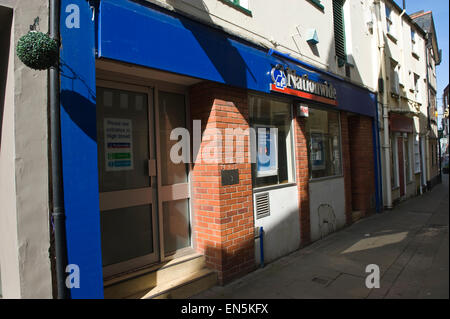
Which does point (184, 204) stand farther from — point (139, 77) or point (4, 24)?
point (4, 24)

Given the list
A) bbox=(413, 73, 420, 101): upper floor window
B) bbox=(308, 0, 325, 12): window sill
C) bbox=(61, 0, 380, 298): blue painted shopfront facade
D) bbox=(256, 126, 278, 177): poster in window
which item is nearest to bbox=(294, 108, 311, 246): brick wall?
bbox=(256, 126, 278, 177): poster in window

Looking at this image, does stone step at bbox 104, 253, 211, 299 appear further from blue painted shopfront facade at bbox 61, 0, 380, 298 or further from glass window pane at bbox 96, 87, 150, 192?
glass window pane at bbox 96, 87, 150, 192

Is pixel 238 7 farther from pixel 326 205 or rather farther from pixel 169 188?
pixel 326 205

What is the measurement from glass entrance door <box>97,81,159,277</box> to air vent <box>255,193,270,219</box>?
1.60 m

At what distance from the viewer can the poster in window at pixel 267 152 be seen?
4895 mm

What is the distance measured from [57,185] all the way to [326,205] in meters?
5.28

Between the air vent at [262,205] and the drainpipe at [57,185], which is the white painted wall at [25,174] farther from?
the air vent at [262,205]

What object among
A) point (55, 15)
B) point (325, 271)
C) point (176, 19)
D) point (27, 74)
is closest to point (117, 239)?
point (27, 74)

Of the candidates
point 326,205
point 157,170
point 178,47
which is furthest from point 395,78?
point 157,170

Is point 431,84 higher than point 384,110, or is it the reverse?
point 431,84

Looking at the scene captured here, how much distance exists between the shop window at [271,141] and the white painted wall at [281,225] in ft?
0.82

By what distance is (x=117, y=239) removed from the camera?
346 centimetres

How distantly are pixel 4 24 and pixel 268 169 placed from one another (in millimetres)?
3863

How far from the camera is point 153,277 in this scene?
3504mm
